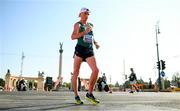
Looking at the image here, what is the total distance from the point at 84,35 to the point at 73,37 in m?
0.24

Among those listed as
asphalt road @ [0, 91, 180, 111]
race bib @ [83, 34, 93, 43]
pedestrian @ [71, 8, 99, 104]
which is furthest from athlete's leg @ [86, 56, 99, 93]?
asphalt road @ [0, 91, 180, 111]

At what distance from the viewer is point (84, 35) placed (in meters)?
6.00

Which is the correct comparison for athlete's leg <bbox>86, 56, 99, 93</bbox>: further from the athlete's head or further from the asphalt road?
the athlete's head

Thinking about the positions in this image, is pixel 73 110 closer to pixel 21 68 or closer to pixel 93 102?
pixel 93 102

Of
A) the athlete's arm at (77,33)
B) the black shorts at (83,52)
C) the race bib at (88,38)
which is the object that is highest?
the athlete's arm at (77,33)

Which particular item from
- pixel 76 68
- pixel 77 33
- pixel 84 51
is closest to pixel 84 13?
pixel 77 33

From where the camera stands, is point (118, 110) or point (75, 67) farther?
point (75, 67)

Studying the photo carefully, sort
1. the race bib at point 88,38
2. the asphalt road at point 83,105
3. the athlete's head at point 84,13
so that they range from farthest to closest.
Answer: the athlete's head at point 84,13, the race bib at point 88,38, the asphalt road at point 83,105

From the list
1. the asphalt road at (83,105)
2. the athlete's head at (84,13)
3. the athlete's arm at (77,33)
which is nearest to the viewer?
the asphalt road at (83,105)

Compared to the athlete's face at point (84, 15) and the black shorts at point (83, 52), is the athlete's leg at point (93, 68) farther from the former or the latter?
the athlete's face at point (84, 15)

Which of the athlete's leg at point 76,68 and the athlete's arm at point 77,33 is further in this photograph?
the athlete's leg at point 76,68

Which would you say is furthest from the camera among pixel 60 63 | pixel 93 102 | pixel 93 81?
pixel 60 63

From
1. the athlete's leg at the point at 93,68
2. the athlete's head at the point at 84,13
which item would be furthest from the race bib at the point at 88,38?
the athlete's head at the point at 84,13

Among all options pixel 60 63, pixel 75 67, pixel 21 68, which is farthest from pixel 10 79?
pixel 75 67
